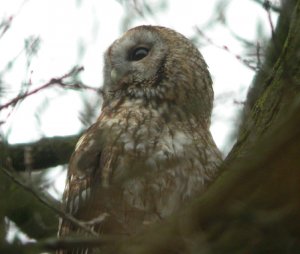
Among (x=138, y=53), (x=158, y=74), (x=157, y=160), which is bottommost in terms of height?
(x=157, y=160)

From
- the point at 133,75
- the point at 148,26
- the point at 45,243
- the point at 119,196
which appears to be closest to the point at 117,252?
the point at 45,243

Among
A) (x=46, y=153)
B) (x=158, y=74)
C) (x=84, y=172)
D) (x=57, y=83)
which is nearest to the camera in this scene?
(x=57, y=83)

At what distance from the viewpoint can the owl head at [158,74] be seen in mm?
4617

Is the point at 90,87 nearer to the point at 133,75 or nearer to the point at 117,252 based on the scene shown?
the point at 133,75

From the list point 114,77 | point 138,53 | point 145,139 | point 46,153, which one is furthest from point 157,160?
point 138,53

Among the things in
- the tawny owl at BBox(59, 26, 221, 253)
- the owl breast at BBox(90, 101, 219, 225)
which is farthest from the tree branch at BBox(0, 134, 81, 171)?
the owl breast at BBox(90, 101, 219, 225)

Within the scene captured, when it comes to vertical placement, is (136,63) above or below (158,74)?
above

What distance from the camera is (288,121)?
6.96 feet

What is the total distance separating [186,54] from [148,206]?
132 centimetres

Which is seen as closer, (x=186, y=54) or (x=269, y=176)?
(x=269, y=176)

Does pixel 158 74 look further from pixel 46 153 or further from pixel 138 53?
pixel 46 153

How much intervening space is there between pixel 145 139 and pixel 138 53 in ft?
3.52

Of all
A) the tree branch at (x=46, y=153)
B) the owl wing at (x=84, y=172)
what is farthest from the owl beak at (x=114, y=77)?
the owl wing at (x=84, y=172)

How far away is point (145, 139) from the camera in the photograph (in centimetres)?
406
